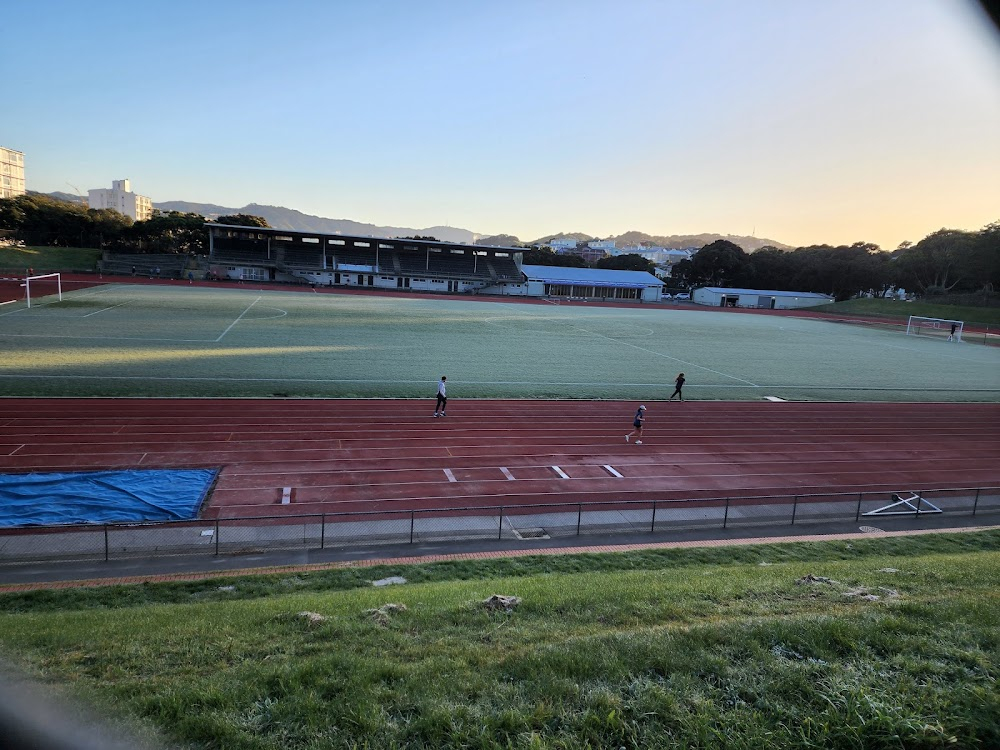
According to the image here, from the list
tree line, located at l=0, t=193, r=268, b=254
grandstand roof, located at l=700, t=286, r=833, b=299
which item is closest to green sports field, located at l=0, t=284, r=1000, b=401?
tree line, located at l=0, t=193, r=268, b=254

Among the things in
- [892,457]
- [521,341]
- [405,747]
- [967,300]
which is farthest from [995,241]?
[405,747]

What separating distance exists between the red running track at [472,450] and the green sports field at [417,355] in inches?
103

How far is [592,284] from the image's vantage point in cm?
9250

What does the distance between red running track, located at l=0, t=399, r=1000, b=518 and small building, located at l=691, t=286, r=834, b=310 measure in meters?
75.7

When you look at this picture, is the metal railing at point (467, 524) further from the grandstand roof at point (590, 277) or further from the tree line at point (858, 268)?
the tree line at point (858, 268)

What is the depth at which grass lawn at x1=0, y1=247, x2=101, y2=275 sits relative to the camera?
65.3 m

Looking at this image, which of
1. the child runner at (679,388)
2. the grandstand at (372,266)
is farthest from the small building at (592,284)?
the child runner at (679,388)

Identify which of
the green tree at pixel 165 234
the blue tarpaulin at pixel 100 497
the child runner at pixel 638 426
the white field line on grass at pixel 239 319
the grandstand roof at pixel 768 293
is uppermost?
the green tree at pixel 165 234

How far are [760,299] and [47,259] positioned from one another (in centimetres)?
10095

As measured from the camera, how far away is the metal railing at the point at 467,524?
11305 millimetres

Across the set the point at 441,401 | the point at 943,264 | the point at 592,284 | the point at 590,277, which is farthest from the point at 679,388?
the point at 943,264

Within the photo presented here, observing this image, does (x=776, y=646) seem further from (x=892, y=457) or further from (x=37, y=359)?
(x=37, y=359)

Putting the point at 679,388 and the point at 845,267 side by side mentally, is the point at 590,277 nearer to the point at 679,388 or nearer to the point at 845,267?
the point at 845,267

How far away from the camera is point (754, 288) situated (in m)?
107
